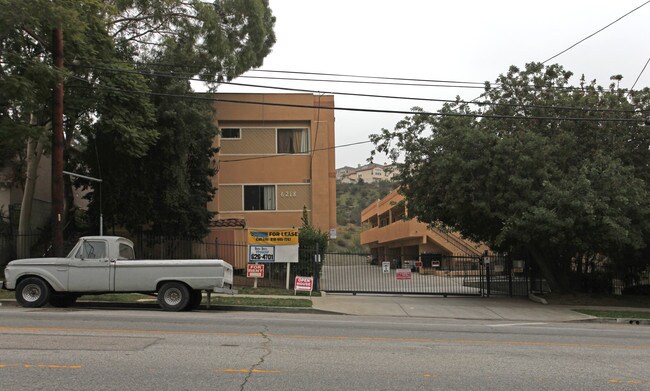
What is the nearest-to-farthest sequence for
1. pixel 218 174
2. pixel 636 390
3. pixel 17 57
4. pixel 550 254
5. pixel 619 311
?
pixel 636 390 < pixel 17 57 < pixel 619 311 < pixel 550 254 < pixel 218 174

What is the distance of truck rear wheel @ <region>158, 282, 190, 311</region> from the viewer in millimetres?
14461

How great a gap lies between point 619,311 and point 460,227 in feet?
21.0

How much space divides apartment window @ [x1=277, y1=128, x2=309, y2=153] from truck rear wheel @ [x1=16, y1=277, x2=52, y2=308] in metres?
18.8

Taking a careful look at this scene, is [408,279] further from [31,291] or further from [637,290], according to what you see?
[31,291]

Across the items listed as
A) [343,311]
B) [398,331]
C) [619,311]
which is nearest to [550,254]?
[619,311]

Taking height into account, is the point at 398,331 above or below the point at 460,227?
below

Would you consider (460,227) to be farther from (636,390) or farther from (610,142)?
(636,390)

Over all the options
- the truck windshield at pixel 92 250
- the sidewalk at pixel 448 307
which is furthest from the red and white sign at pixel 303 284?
the truck windshield at pixel 92 250

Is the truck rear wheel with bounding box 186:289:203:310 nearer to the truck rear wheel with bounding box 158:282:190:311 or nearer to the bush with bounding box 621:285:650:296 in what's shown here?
the truck rear wheel with bounding box 158:282:190:311

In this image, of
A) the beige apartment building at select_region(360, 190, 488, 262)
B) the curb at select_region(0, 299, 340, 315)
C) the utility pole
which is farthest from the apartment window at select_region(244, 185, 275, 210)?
the curb at select_region(0, 299, 340, 315)

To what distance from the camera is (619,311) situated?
62.8 ft

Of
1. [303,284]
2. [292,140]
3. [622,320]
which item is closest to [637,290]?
[622,320]

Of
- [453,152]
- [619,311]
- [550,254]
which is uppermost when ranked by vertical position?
[453,152]

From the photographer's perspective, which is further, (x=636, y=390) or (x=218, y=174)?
(x=218, y=174)
